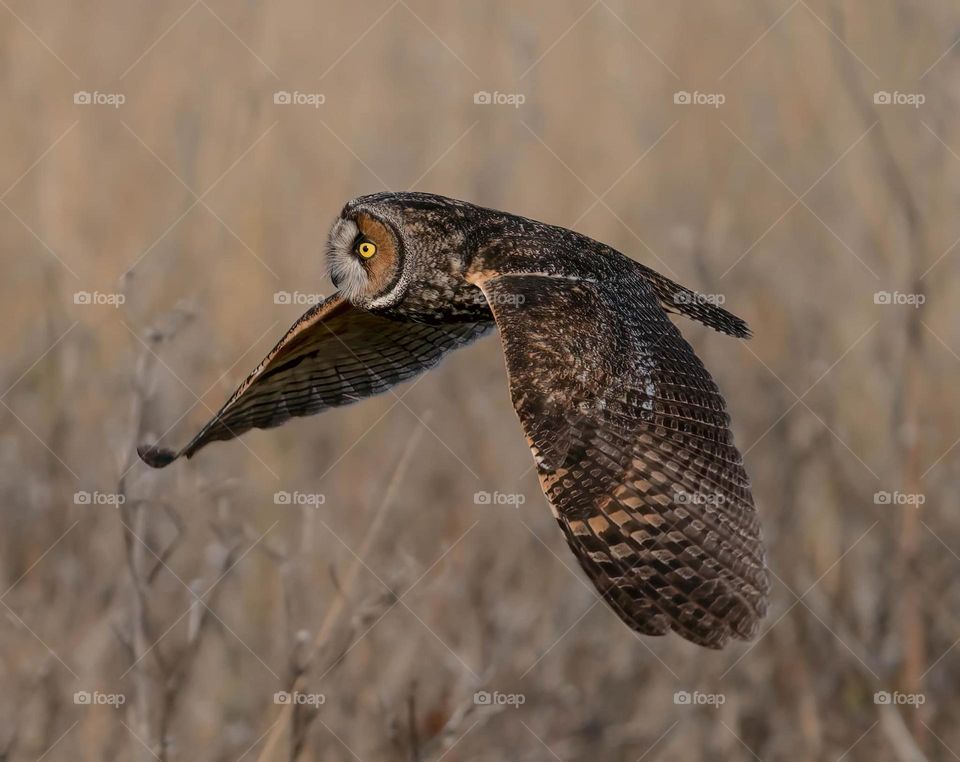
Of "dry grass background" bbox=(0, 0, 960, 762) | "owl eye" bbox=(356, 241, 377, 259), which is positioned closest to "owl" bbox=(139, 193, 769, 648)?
"owl eye" bbox=(356, 241, 377, 259)

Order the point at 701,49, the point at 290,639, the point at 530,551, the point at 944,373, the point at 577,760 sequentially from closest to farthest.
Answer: the point at 290,639, the point at 577,760, the point at 530,551, the point at 944,373, the point at 701,49

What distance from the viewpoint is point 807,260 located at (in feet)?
21.0

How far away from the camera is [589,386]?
11.7 ft

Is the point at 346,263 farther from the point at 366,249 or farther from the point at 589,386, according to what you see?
the point at 589,386

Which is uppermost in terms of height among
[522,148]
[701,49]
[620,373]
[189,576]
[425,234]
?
[701,49]

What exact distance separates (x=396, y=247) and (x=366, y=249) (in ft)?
0.35

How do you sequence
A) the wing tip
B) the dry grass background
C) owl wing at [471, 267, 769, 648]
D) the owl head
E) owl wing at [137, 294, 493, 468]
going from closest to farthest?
owl wing at [471, 267, 769, 648] < the wing tip < the owl head < owl wing at [137, 294, 493, 468] < the dry grass background

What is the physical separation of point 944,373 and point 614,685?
7.19 feet

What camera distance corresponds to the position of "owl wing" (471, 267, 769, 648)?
3.39 metres

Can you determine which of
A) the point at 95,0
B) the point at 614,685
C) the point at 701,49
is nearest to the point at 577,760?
the point at 614,685

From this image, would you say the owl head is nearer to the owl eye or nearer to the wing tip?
the owl eye

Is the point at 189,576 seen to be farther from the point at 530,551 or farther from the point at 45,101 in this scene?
the point at 45,101

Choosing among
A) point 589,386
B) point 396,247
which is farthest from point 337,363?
point 589,386

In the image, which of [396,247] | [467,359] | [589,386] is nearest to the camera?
[589,386]
